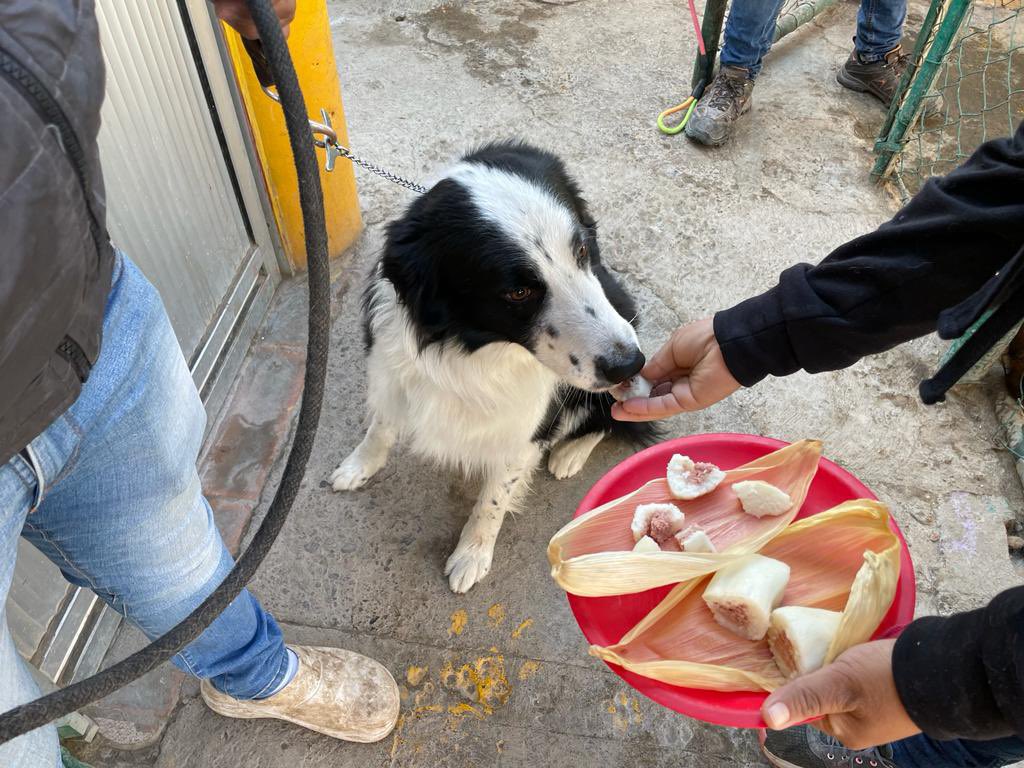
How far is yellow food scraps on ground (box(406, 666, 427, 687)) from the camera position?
1.84 meters

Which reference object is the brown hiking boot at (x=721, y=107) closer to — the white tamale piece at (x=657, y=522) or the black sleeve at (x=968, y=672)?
the white tamale piece at (x=657, y=522)

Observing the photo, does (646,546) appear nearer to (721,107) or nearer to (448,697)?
(448,697)

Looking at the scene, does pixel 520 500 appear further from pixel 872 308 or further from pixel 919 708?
pixel 919 708

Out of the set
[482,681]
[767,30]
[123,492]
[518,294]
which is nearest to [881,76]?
[767,30]

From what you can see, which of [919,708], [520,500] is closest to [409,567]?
[520,500]

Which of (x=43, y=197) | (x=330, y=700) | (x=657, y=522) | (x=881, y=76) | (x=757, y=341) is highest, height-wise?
(x=43, y=197)

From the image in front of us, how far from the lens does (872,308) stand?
1.29 meters

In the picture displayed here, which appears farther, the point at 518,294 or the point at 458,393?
the point at 458,393

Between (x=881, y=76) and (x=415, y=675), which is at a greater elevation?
(x=881, y=76)

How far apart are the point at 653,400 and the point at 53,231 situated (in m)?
1.22

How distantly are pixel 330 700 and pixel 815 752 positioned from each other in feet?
3.74

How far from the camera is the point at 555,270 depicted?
159 cm

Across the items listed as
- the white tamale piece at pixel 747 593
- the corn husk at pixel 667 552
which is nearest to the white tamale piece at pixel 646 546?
the corn husk at pixel 667 552

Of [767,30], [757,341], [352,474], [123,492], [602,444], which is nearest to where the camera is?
[123,492]
